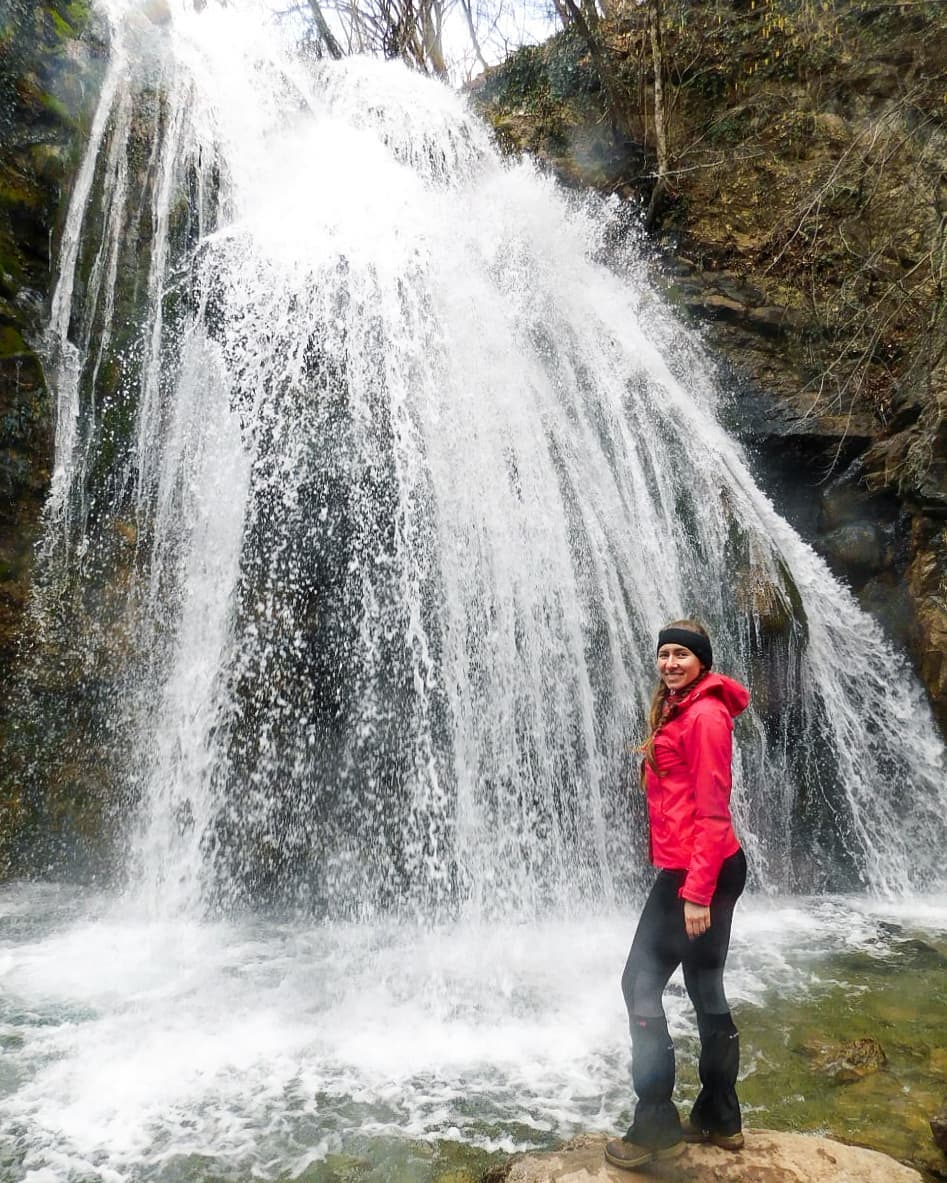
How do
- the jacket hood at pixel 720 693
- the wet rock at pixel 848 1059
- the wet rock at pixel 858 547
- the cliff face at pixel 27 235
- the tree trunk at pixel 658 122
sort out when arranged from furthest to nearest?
the tree trunk at pixel 658 122, the wet rock at pixel 858 547, the cliff face at pixel 27 235, the wet rock at pixel 848 1059, the jacket hood at pixel 720 693

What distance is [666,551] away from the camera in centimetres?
708

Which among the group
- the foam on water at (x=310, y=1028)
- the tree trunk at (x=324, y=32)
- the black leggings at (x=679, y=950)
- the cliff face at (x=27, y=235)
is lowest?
the foam on water at (x=310, y=1028)

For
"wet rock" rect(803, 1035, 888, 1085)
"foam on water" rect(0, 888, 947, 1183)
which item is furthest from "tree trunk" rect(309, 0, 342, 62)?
"wet rock" rect(803, 1035, 888, 1085)

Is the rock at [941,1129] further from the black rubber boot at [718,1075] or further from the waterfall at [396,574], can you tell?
the waterfall at [396,574]

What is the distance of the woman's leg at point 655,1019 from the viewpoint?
2422 millimetres

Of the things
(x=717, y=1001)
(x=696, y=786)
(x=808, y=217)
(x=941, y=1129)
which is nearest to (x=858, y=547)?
(x=808, y=217)

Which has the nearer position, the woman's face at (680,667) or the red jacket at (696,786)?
the red jacket at (696,786)

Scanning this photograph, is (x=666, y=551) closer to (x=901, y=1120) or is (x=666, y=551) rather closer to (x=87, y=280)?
(x=901, y=1120)

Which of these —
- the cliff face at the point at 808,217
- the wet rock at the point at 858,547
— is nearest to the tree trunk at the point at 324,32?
the cliff face at the point at 808,217

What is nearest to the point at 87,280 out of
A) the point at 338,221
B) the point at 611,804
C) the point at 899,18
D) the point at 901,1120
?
the point at 338,221

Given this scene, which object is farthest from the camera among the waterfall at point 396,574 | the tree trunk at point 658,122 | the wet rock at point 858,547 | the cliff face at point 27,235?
the tree trunk at point 658,122

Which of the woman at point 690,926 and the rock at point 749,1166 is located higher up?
the woman at point 690,926

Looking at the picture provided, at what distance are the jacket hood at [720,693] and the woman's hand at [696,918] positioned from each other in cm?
59

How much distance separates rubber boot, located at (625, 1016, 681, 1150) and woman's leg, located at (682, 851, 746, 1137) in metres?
0.12
